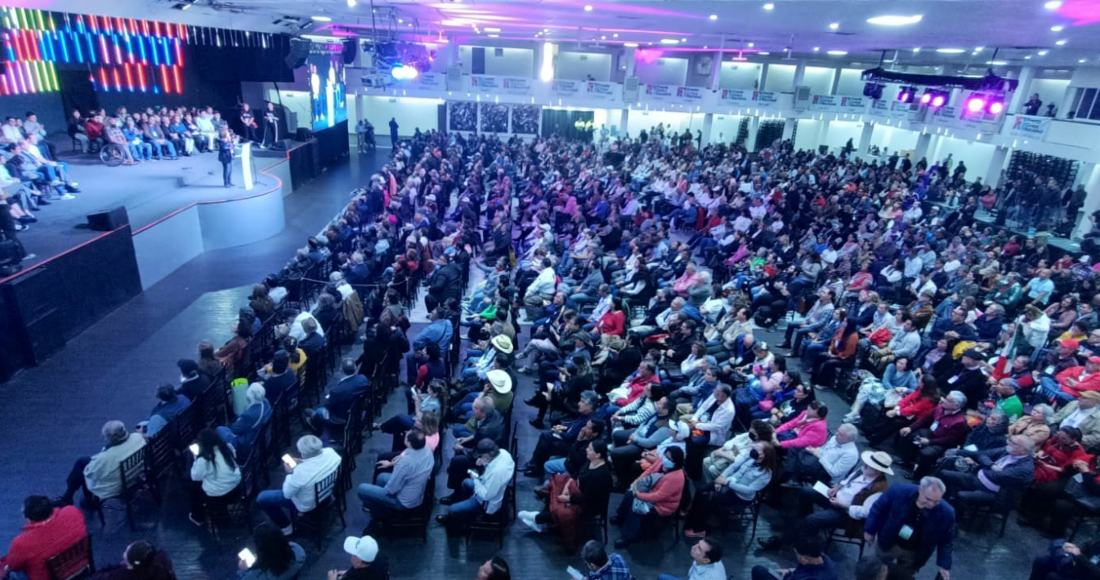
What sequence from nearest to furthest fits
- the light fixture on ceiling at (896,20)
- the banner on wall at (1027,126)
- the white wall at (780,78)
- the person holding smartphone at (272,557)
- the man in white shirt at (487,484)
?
the person holding smartphone at (272,557) → the man in white shirt at (487,484) → the light fixture on ceiling at (896,20) → the banner on wall at (1027,126) → the white wall at (780,78)

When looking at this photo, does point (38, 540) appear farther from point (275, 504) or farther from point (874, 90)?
point (874, 90)

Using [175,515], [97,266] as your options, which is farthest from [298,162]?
[175,515]

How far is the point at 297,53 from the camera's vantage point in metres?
18.8

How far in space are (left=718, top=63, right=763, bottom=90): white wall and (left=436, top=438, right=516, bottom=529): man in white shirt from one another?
27.8 m

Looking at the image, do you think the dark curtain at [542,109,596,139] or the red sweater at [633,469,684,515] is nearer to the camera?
the red sweater at [633,469,684,515]

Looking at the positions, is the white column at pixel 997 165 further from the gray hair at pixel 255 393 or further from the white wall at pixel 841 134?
→ the gray hair at pixel 255 393

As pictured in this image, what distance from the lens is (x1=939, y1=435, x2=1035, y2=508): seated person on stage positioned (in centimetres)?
463

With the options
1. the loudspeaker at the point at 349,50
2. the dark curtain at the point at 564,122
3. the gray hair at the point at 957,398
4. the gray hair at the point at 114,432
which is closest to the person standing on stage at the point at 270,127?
the loudspeaker at the point at 349,50

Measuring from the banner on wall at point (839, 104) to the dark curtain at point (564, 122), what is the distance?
9749 millimetres

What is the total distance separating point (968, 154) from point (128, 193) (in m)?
28.2

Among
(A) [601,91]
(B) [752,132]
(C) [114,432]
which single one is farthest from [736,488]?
(B) [752,132]

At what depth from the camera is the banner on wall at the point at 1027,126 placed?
15.8 m

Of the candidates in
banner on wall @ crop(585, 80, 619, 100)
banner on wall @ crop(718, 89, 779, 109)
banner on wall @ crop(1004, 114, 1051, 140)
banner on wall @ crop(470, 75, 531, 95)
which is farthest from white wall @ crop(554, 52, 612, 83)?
banner on wall @ crop(1004, 114, 1051, 140)

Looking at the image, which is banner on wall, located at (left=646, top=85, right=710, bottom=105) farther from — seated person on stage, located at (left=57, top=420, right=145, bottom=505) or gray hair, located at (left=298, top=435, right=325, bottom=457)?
seated person on stage, located at (left=57, top=420, right=145, bottom=505)
